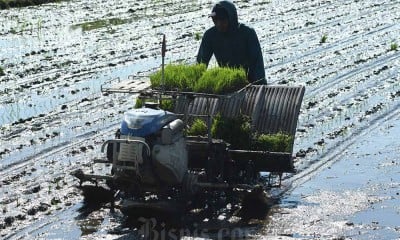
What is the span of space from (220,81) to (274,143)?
938mm

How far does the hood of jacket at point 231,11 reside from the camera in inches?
399

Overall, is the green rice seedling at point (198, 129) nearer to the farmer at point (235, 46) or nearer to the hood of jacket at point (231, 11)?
the farmer at point (235, 46)

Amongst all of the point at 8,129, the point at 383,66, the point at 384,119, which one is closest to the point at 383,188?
the point at 384,119

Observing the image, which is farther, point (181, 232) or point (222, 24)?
point (222, 24)

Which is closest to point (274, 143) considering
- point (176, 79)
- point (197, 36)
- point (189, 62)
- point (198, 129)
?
point (198, 129)

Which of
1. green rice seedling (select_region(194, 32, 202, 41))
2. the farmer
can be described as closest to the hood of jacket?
the farmer

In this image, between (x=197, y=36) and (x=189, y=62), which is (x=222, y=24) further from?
(x=197, y=36)

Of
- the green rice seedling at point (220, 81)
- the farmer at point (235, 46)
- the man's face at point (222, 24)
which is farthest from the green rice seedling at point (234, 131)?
the man's face at point (222, 24)

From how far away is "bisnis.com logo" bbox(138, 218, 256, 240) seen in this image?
27.5 ft

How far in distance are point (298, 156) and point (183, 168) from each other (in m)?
2.88

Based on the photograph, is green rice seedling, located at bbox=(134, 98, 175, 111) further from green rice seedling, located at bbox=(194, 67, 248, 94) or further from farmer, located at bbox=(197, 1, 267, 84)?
farmer, located at bbox=(197, 1, 267, 84)

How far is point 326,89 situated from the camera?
15758 millimetres

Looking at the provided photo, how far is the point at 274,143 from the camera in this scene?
31.6 feet

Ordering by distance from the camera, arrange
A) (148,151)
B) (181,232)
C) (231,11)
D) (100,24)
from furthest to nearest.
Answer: (100,24) → (231,11) → (181,232) → (148,151)
